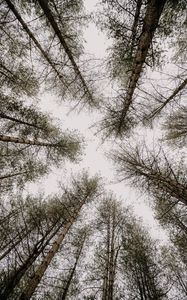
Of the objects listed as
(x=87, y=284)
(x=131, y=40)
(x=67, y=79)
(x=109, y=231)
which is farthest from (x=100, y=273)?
(x=131, y=40)

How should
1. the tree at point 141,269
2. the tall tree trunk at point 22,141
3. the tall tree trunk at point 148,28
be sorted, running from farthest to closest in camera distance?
1. the tree at point 141,269
2. the tall tree trunk at point 22,141
3. the tall tree trunk at point 148,28

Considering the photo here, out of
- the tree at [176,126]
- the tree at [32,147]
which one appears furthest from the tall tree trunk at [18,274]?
the tree at [176,126]

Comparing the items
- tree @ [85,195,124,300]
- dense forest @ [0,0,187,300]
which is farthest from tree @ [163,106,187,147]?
tree @ [85,195,124,300]

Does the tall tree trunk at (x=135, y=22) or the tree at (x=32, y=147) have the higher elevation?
the tree at (x=32, y=147)

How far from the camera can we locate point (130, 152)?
254 inches

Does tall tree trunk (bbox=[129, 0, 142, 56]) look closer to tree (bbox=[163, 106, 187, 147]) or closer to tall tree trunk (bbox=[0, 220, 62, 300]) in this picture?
tree (bbox=[163, 106, 187, 147])

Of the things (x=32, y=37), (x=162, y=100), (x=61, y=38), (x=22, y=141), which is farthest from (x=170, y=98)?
(x=22, y=141)

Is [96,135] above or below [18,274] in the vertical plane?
above

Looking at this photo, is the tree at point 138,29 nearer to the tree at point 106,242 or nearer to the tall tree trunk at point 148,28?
the tall tree trunk at point 148,28

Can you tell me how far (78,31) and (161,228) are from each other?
7.89m

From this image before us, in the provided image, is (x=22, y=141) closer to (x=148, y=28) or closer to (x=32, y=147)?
(x=32, y=147)

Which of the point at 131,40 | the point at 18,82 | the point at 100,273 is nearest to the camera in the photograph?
the point at 131,40

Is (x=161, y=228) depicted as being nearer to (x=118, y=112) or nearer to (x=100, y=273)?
(x=100, y=273)

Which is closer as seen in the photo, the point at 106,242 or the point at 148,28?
the point at 148,28
